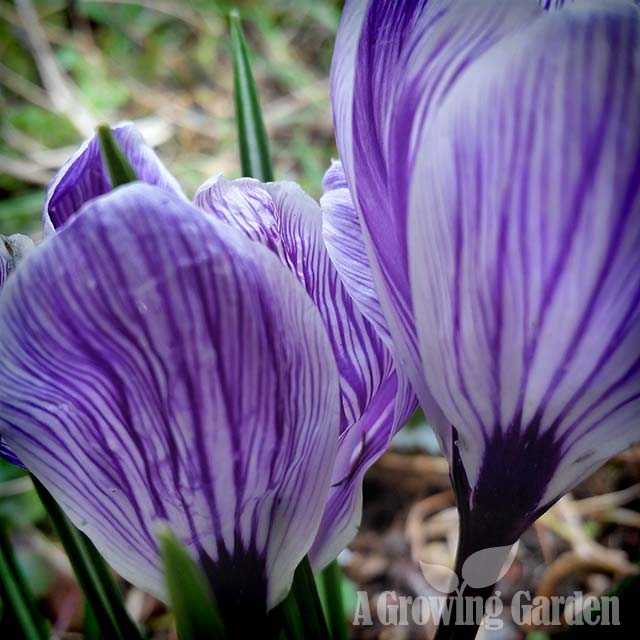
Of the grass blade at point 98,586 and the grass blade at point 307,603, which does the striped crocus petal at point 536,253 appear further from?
the grass blade at point 98,586

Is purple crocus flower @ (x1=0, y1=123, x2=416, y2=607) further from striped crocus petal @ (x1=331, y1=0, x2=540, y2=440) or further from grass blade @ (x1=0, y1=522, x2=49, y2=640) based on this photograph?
grass blade @ (x1=0, y1=522, x2=49, y2=640)

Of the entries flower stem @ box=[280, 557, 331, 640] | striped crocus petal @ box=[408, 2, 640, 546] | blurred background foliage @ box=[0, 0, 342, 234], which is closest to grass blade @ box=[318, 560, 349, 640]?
flower stem @ box=[280, 557, 331, 640]

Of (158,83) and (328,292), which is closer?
(328,292)

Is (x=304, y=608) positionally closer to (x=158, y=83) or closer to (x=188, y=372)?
(x=188, y=372)

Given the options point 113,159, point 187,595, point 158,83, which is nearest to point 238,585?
point 187,595

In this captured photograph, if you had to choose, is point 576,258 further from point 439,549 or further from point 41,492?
point 439,549

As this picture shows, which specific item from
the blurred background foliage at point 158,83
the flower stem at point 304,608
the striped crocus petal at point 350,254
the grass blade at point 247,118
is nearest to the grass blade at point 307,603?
the flower stem at point 304,608

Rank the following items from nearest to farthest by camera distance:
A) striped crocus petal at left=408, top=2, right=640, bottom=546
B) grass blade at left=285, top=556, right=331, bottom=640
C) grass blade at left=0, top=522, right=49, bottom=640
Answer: striped crocus petal at left=408, top=2, right=640, bottom=546
grass blade at left=285, top=556, right=331, bottom=640
grass blade at left=0, top=522, right=49, bottom=640

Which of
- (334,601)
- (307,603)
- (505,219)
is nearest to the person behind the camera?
(505,219)
